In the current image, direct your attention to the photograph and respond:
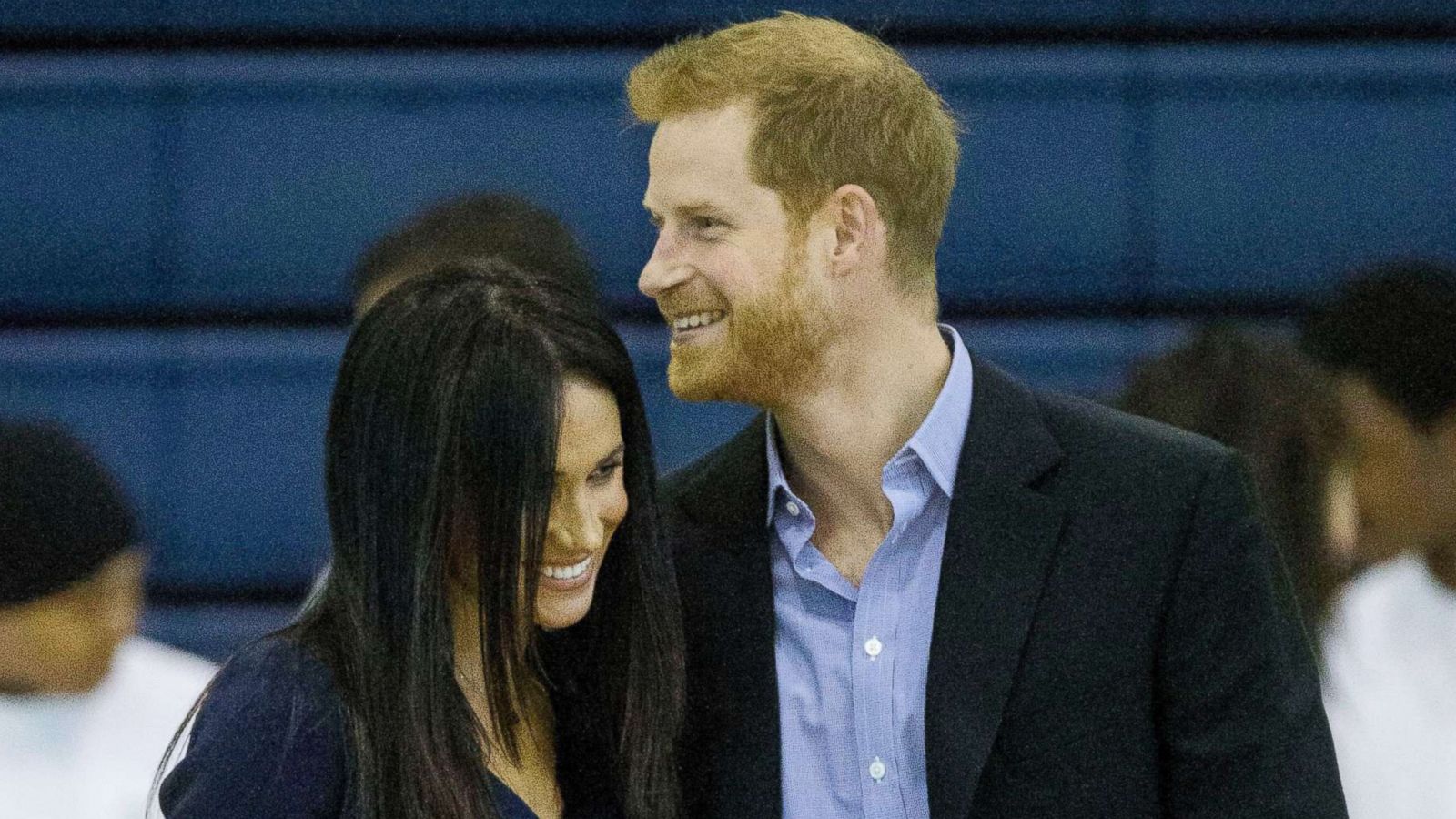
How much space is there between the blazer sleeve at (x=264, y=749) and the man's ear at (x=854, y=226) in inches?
26.7

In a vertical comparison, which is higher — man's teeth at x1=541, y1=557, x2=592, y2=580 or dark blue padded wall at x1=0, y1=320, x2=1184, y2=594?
man's teeth at x1=541, y1=557, x2=592, y2=580

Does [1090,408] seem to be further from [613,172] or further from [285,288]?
[285,288]

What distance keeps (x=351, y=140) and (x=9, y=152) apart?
0.54 metres

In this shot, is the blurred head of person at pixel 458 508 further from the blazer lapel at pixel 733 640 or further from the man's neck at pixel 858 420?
the man's neck at pixel 858 420

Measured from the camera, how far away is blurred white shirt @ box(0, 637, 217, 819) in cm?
245

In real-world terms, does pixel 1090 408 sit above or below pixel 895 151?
below

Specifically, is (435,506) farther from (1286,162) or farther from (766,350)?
(1286,162)

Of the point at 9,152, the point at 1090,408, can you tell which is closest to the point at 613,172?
the point at 9,152

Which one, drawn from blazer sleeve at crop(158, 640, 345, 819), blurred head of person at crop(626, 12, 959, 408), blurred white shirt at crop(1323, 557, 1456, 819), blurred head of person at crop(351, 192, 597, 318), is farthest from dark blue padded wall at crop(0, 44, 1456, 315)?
blazer sleeve at crop(158, 640, 345, 819)

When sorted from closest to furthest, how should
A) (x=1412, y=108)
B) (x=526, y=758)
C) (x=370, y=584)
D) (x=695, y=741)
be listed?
1. (x=370, y=584)
2. (x=526, y=758)
3. (x=695, y=741)
4. (x=1412, y=108)

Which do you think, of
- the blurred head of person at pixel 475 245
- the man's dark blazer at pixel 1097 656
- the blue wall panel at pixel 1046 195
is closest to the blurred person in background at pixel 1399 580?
the blue wall panel at pixel 1046 195

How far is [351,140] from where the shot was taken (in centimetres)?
313

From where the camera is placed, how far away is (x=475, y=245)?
246 cm

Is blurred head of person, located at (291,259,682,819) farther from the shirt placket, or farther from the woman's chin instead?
the shirt placket
